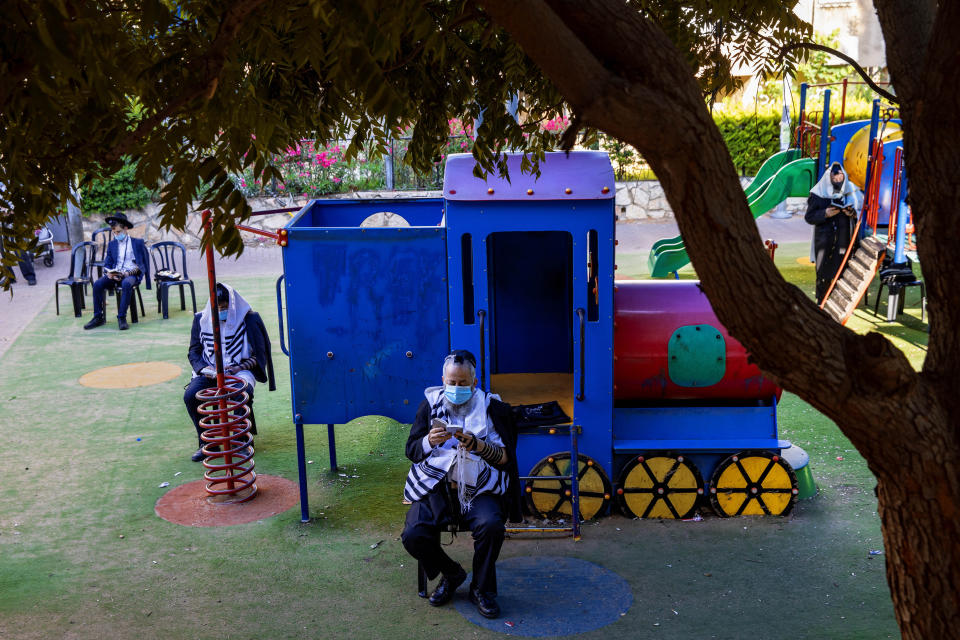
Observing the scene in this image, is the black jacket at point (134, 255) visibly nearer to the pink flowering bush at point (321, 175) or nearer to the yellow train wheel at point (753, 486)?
the pink flowering bush at point (321, 175)

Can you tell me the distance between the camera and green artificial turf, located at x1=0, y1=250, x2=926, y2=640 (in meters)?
5.24

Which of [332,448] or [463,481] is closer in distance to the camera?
[463,481]

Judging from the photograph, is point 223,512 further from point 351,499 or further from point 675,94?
point 675,94

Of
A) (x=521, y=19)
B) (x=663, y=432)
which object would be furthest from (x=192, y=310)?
(x=521, y=19)

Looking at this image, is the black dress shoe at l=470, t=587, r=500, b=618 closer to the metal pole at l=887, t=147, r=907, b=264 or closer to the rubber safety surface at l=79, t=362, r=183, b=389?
the rubber safety surface at l=79, t=362, r=183, b=389

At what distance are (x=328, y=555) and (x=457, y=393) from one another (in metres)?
1.66

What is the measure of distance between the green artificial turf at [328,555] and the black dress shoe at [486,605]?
12 cm

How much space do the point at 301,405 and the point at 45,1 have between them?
174 inches

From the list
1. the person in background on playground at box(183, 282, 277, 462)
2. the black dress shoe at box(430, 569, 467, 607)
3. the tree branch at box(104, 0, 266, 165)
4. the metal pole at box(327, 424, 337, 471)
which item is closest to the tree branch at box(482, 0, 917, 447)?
the tree branch at box(104, 0, 266, 165)

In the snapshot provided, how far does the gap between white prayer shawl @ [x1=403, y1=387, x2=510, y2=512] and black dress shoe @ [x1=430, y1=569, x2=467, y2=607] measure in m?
0.46

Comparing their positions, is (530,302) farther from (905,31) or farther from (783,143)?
(783,143)

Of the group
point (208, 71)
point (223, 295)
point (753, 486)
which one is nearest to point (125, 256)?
point (223, 295)

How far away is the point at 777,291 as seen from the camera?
279 centimetres

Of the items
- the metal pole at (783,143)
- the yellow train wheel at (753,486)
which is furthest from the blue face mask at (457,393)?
the metal pole at (783,143)
